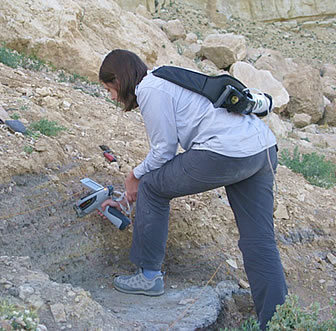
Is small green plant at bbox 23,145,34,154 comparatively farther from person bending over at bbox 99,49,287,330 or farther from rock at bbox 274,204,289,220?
rock at bbox 274,204,289,220

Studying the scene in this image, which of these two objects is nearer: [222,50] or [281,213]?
[281,213]

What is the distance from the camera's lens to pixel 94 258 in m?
3.09

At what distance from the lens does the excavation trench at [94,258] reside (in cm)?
265

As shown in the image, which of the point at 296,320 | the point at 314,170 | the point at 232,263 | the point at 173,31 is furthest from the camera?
the point at 173,31

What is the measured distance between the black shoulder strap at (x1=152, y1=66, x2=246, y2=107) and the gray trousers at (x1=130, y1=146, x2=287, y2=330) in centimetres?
30

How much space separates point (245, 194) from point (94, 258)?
1262mm

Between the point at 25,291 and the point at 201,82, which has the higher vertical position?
the point at 201,82

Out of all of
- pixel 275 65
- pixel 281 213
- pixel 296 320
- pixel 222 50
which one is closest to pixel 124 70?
pixel 296 320

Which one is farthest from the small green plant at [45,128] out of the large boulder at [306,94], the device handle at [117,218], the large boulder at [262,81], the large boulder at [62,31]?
the large boulder at [306,94]

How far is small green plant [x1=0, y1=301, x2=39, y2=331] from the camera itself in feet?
5.77

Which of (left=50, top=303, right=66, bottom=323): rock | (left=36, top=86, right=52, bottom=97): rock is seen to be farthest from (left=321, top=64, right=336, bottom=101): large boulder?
(left=50, top=303, right=66, bottom=323): rock

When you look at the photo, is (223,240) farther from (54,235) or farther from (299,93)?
(299,93)

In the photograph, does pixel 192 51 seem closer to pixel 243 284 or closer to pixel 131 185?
pixel 243 284

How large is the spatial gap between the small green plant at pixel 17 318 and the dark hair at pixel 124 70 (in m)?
1.20
